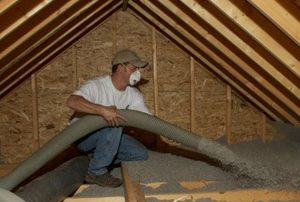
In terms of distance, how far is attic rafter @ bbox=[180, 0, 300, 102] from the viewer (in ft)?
9.42

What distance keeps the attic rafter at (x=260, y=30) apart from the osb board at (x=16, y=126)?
2.67m

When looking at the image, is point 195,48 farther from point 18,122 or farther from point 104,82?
point 18,122

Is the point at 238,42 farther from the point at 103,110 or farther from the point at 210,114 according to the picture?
the point at 210,114

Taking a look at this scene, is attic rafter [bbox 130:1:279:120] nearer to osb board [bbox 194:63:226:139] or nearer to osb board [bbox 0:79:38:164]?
osb board [bbox 194:63:226:139]

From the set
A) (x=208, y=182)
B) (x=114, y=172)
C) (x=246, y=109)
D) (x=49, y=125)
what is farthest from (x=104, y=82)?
(x=246, y=109)

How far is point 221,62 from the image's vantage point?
3.78 metres

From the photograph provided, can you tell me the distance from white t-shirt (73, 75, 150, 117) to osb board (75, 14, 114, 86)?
114cm

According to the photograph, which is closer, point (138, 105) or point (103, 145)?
point (103, 145)

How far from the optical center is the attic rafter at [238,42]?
2.87 m

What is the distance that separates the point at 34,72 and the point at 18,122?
60cm

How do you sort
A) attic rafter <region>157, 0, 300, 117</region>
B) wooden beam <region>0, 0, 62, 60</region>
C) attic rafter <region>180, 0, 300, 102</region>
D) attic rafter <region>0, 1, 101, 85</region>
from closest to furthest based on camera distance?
wooden beam <region>0, 0, 62, 60</region> < attic rafter <region>180, 0, 300, 102</region> < attic rafter <region>0, 1, 101, 85</region> < attic rafter <region>157, 0, 300, 117</region>

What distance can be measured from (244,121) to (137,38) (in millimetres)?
1621

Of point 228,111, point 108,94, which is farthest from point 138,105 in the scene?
point 228,111

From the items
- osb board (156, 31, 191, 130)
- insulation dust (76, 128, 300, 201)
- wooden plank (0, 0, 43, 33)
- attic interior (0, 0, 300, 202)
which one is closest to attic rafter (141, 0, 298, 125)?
attic interior (0, 0, 300, 202)
